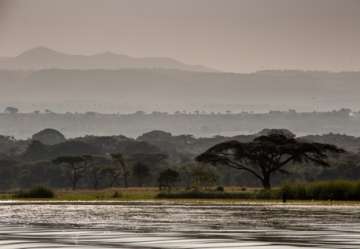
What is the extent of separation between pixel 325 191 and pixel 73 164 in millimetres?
72427

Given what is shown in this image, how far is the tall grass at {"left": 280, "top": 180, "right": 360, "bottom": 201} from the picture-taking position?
82.9m

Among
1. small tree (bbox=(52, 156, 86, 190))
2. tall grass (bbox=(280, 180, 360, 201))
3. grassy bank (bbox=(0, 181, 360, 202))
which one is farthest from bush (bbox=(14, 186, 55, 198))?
small tree (bbox=(52, 156, 86, 190))

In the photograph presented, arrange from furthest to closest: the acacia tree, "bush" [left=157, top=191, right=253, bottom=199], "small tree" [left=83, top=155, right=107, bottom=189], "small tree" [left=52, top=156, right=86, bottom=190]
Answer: "small tree" [left=83, top=155, right=107, bottom=189] < "small tree" [left=52, top=156, right=86, bottom=190] < the acacia tree < "bush" [left=157, top=191, right=253, bottom=199]

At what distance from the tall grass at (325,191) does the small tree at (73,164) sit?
53118 millimetres

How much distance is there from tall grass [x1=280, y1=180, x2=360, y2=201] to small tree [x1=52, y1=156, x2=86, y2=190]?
53.1 meters

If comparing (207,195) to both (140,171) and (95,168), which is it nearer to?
(140,171)

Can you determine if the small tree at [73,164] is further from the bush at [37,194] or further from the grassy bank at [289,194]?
the grassy bank at [289,194]

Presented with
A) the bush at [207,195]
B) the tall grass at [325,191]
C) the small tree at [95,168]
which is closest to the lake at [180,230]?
the tall grass at [325,191]

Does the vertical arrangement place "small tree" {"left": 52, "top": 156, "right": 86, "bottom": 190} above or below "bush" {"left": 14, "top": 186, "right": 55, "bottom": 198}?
above

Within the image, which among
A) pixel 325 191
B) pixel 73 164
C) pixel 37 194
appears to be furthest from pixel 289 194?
pixel 73 164

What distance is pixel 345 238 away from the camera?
3809 centimetres

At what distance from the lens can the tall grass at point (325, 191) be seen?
82.9m

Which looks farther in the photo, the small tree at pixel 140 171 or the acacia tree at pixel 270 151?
the small tree at pixel 140 171

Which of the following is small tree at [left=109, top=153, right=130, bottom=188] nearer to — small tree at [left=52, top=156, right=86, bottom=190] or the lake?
small tree at [left=52, top=156, right=86, bottom=190]
